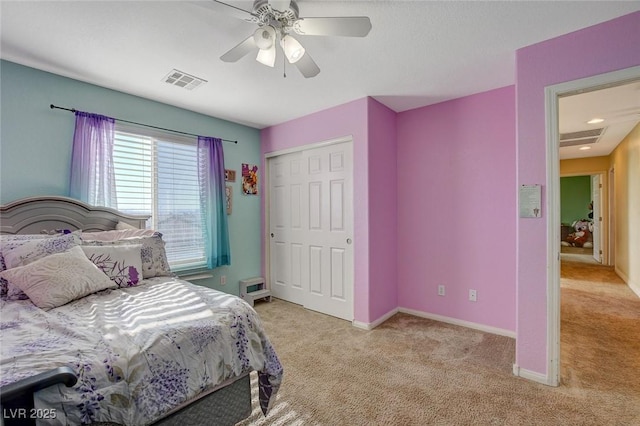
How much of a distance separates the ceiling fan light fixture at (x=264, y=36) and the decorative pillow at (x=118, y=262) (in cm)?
172

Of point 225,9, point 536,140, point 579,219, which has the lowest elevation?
point 579,219

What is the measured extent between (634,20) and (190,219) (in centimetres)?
412

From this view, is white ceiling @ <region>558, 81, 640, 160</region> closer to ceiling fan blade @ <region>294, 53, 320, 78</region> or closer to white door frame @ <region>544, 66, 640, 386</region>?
white door frame @ <region>544, 66, 640, 386</region>

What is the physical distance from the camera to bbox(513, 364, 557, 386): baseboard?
1.98m

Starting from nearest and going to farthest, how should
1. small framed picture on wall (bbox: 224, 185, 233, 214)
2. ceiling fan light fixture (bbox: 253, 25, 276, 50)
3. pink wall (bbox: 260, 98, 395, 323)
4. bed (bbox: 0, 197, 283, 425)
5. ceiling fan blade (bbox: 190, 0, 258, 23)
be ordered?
bed (bbox: 0, 197, 283, 425) < ceiling fan blade (bbox: 190, 0, 258, 23) < ceiling fan light fixture (bbox: 253, 25, 276, 50) < pink wall (bbox: 260, 98, 395, 323) < small framed picture on wall (bbox: 224, 185, 233, 214)

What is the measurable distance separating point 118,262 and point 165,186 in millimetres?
1432

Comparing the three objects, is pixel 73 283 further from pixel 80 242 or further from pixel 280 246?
pixel 280 246

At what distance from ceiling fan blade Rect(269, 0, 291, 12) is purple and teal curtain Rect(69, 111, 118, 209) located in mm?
2142

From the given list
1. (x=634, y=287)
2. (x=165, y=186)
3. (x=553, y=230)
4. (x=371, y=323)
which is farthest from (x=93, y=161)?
(x=634, y=287)

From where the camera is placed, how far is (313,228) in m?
3.60

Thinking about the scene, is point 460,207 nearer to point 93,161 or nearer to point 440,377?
point 440,377

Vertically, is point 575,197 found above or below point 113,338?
above

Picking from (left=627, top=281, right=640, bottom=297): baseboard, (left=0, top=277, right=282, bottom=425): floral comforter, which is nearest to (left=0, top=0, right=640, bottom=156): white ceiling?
(left=0, top=277, right=282, bottom=425): floral comforter

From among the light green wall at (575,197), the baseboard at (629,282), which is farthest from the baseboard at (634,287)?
the light green wall at (575,197)
